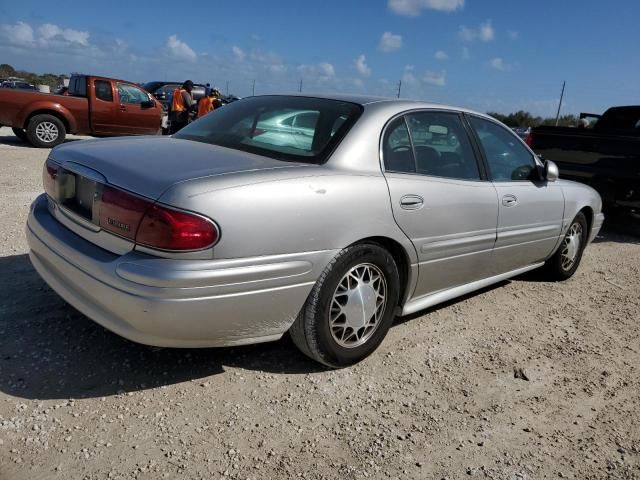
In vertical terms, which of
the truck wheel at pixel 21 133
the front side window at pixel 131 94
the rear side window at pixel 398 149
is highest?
the front side window at pixel 131 94

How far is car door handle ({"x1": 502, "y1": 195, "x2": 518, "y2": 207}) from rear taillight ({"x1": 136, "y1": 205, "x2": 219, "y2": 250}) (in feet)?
7.65

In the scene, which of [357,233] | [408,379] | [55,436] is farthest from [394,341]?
[55,436]

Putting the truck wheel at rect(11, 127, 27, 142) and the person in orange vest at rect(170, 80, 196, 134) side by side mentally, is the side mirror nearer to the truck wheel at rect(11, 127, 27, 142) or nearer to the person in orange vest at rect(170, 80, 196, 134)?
the person in orange vest at rect(170, 80, 196, 134)

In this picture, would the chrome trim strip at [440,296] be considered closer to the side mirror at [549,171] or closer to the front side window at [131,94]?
the side mirror at [549,171]

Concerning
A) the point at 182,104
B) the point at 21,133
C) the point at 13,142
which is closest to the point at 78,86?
the point at 21,133

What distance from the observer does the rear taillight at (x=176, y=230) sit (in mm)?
2318

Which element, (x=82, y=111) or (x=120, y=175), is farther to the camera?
(x=82, y=111)

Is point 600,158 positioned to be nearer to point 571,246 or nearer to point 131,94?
point 571,246

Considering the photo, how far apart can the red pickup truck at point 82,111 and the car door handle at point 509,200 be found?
1039 centimetres

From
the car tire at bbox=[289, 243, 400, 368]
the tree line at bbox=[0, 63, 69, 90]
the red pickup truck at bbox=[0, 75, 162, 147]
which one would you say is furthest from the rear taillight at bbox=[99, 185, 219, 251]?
the tree line at bbox=[0, 63, 69, 90]

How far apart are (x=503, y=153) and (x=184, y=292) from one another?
9.09 ft

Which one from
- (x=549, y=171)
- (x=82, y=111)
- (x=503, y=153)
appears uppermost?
(x=503, y=153)

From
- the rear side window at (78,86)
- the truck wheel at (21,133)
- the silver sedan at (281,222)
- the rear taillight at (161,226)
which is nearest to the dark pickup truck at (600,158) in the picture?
the silver sedan at (281,222)

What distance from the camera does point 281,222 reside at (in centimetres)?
253
